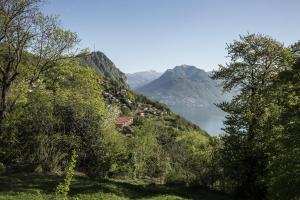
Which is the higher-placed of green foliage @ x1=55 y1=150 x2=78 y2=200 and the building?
the building

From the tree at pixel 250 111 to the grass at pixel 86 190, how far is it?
2062 mm

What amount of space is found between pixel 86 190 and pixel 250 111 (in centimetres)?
1148

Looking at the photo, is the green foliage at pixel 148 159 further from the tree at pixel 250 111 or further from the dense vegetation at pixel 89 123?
the tree at pixel 250 111

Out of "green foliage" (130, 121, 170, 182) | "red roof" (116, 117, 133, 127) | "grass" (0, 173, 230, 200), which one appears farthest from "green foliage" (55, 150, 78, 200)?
"red roof" (116, 117, 133, 127)

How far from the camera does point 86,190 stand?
22734 mm

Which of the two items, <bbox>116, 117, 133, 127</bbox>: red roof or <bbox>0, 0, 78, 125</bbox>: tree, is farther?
<bbox>116, 117, 133, 127</bbox>: red roof

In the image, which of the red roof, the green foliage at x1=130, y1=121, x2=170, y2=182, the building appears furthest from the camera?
the red roof

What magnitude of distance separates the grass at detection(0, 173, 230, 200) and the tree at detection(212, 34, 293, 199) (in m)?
2.06

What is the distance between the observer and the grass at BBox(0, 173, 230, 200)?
2058cm

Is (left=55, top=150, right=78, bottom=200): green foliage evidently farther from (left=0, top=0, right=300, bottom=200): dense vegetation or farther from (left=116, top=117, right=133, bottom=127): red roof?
(left=116, top=117, right=133, bottom=127): red roof

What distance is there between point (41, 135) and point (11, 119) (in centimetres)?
248

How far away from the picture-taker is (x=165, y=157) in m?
39.4

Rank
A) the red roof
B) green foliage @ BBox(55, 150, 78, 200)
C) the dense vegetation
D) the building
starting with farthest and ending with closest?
1. the red roof
2. the building
3. the dense vegetation
4. green foliage @ BBox(55, 150, 78, 200)

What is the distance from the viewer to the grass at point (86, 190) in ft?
67.5
